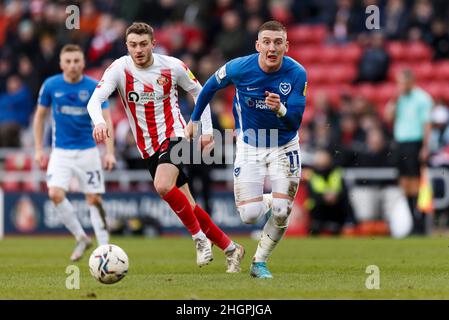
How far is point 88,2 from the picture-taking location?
82.6ft

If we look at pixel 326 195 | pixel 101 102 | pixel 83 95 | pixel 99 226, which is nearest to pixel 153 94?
pixel 101 102

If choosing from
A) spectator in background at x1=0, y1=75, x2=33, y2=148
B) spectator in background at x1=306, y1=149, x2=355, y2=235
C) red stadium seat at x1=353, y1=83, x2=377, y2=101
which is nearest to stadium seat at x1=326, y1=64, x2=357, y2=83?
red stadium seat at x1=353, y1=83, x2=377, y2=101

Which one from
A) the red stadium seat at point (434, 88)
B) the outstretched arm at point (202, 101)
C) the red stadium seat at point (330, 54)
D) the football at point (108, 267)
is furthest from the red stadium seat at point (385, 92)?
the football at point (108, 267)

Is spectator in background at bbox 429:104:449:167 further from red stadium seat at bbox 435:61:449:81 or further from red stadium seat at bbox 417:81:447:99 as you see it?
red stadium seat at bbox 435:61:449:81

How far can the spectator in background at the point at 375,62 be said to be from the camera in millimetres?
22312

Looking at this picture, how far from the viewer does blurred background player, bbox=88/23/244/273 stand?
10.6 meters

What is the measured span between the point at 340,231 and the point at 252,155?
30.4 feet

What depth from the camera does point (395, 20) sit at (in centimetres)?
2306

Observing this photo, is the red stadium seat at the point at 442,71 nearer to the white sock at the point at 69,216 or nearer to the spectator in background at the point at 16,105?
the spectator in background at the point at 16,105

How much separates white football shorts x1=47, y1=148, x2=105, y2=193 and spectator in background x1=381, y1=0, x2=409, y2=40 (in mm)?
10970

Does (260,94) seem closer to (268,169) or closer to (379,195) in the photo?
(268,169)

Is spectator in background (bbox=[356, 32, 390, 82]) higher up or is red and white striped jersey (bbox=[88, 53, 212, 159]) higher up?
spectator in background (bbox=[356, 32, 390, 82])

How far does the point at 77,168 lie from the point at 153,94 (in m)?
2.90
